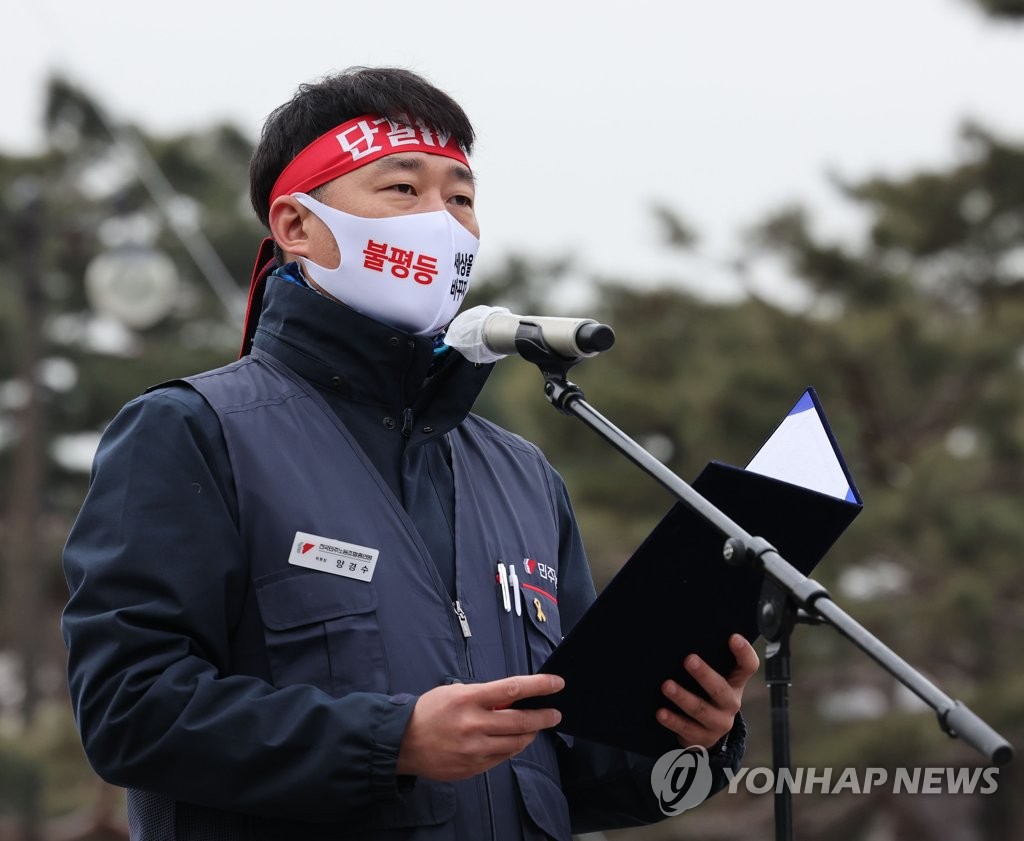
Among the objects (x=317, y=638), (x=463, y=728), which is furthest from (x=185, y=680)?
(x=463, y=728)

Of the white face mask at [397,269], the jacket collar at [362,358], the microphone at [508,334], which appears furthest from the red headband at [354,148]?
the microphone at [508,334]

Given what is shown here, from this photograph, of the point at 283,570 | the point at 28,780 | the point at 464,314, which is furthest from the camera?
the point at 28,780

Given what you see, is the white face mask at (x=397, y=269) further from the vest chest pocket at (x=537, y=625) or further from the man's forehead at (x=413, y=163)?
the vest chest pocket at (x=537, y=625)

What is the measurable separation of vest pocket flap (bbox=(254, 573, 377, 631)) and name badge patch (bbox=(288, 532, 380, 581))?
1 cm

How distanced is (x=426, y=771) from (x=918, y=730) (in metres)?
7.84

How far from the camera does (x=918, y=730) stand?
9109 mm

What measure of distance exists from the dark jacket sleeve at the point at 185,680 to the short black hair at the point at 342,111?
67cm

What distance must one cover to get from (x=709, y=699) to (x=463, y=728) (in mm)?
489

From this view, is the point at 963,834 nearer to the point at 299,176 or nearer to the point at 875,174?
the point at 875,174

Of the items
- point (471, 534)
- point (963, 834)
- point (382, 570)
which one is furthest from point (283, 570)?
point (963, 834)

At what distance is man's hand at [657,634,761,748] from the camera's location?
212 cm

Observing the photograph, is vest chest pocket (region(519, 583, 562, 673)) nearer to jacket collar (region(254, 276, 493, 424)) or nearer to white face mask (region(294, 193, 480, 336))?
jacket collar (region(254, 276, 493, 424))

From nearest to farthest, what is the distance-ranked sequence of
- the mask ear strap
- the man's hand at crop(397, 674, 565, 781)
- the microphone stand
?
the microphone stand → the man's hand at crop(397, 674, 565, 781) → the mask ear strap

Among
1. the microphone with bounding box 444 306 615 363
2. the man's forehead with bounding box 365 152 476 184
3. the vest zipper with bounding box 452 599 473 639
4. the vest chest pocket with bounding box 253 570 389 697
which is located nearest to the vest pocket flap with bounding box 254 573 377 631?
the vest chest pocket with bounding box 253 570 389 697
